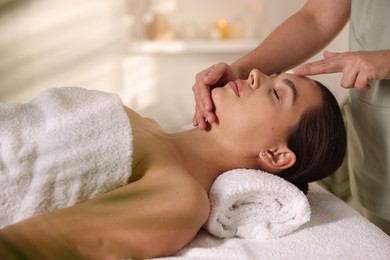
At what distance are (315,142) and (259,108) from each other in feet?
0.56

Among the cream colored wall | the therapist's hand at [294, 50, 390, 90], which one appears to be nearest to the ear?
the therapist's hand at [294, 50, 390, 90]

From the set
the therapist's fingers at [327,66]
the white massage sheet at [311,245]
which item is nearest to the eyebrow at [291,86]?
the therapist's fingers at [327,66]

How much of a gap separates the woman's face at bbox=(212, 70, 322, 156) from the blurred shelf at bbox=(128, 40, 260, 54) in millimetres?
1513

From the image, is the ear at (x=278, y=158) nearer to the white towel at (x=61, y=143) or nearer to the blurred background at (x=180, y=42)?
the white towel at (x=61, y=143)

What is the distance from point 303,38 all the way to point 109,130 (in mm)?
736

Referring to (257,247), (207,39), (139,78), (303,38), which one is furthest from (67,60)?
(207,39)

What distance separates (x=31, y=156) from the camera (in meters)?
0.77

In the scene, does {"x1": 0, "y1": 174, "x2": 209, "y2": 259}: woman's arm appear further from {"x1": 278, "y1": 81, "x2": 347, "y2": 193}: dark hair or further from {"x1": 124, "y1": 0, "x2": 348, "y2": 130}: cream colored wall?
{"x1": 124, "y1": 0, "x2": 348, "y2": 130}: cream colored wall

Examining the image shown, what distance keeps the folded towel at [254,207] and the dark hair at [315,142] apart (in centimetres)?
18

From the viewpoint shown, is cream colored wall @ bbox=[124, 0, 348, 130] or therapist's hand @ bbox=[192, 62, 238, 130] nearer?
therapist's hand @ bbox=[192, 62, 238, 130]

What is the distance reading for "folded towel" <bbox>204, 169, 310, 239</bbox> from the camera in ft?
3.61

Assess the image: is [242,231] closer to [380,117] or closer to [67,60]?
[380,117]

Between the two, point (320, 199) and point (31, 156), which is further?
point (320, 199)

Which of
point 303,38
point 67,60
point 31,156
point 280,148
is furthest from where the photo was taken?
point 303,38
